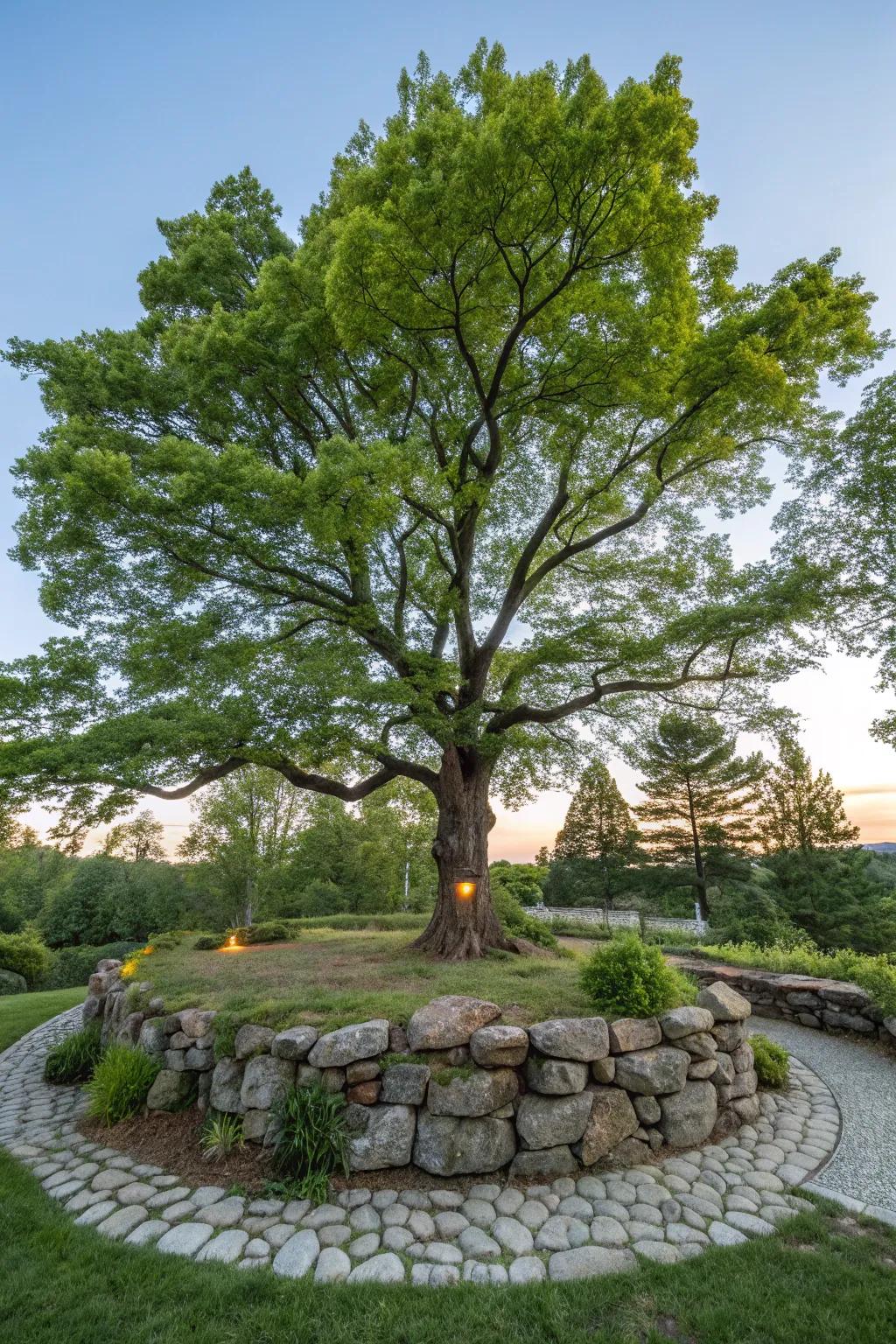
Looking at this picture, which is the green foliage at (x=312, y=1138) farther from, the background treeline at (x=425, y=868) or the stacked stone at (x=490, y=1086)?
the background treeline at (x=425, y=868)

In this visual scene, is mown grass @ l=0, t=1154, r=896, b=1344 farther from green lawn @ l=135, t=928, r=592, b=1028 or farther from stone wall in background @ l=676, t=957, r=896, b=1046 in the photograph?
stone wall in background @ l=676, t=957, r=896, b=1046

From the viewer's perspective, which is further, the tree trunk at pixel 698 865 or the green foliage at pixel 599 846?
the green foliage at pixel 599 846

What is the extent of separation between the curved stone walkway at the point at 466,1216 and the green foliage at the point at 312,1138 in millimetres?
214

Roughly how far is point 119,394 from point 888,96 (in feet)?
32.3

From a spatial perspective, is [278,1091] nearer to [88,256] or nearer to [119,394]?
[119,394]

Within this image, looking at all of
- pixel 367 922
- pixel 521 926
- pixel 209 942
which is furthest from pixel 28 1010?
pixel 521 926

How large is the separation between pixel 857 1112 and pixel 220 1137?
5292 mm

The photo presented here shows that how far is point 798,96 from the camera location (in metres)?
6.42

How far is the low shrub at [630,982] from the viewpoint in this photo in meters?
4.54

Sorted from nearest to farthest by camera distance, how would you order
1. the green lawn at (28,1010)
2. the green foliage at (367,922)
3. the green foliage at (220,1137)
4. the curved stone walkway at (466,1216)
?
1. the curved stone walkway at (466,1216)
2. the green foliage at (220,1137)
3. the green lawn at (28,1010)
4. the green foliage at (367,922)

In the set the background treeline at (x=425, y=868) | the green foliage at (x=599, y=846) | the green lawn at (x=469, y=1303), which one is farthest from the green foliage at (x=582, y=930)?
the green foliage at (x=599, y=846)

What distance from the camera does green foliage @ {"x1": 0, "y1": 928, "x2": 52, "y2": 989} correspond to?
1518 cm

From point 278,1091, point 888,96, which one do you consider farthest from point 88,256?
point 278,1091

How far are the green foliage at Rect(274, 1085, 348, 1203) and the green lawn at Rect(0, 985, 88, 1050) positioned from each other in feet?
20.7
